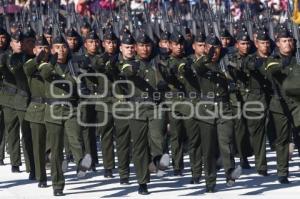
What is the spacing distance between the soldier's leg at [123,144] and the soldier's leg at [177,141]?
38.5 inches

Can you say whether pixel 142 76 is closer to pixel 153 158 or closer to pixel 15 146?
pixel 153 158

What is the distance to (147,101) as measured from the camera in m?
14.5

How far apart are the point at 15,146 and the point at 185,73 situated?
2.81 metres

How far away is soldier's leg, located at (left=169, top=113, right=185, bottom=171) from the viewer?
1595 cm

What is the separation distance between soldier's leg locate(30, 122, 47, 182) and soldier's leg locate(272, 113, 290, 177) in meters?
2.67

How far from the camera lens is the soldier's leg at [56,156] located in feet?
46.8

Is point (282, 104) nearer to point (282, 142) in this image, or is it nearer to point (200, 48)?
point (282, 142)

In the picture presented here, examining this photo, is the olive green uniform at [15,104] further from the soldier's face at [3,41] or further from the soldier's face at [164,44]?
the soldier's face at [164,44]

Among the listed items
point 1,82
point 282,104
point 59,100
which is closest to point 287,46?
point 282,104

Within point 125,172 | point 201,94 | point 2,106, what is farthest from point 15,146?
point 201,94

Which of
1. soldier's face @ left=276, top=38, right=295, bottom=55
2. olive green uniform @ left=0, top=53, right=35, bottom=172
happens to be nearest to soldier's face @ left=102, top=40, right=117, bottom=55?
olive green uniform @ left=0, top=53, right=35, bottom=172

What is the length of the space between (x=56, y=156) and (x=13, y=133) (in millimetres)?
2229

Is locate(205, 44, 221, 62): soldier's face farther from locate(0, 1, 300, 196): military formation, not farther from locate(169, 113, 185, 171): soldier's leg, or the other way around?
locate(169, 113, 185, 171): soldier's leg

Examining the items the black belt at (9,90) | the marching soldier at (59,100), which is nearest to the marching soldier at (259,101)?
the marching soldier at (59,100)
